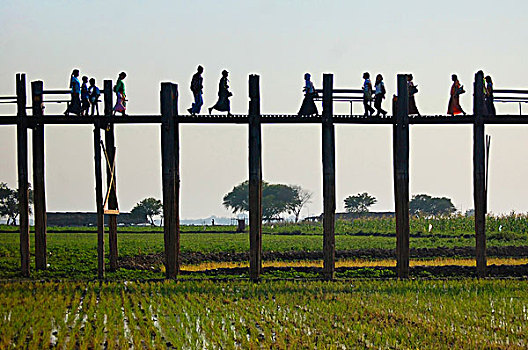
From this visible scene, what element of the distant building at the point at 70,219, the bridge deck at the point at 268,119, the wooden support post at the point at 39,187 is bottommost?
the distant building at the point at 70,219

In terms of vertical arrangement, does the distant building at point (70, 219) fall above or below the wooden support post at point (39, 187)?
below

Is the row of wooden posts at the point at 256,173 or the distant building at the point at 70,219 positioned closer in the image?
the row of wooden posts at the point at 256,173

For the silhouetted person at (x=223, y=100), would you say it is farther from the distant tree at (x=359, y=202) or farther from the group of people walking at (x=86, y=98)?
the distant tree at (x=359, y=202)

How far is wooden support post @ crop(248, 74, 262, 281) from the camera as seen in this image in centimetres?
2358

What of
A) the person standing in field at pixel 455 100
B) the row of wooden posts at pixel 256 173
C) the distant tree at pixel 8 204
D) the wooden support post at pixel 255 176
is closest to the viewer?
the wooden support post at pixel 255 176

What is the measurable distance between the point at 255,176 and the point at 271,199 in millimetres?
113074

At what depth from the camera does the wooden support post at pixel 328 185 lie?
938 inches

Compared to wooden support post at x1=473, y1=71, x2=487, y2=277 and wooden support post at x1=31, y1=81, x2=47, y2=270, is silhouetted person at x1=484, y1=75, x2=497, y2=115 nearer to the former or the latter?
wooden support post at x1=473, y1=71, x2=487, y2=277

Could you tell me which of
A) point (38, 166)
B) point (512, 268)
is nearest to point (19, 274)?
point (38, 166)

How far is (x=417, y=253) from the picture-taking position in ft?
116

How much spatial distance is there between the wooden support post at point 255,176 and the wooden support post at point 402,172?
3461mm

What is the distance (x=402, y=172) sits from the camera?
24.1 m

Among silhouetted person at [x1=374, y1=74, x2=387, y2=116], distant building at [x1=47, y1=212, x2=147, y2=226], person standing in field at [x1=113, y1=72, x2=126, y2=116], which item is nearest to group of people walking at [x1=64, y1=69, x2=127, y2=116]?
person standing in field at [x1=113, y1=72, x2=126, y2=116]

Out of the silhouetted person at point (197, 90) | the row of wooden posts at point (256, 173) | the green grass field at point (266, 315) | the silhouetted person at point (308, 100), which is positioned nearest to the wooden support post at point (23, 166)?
the row of wooden posts at point (256, 173)
